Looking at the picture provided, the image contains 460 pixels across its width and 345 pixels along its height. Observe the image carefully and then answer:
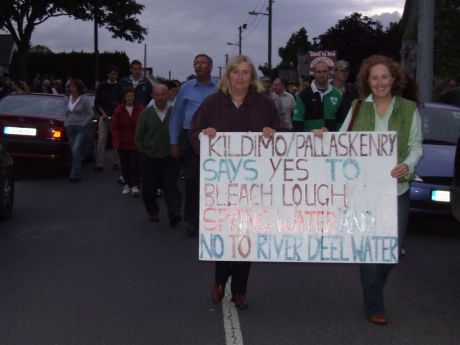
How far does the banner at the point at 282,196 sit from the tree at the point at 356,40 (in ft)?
171

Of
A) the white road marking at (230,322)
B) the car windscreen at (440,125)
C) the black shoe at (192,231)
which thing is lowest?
the white road marking at (230,322)

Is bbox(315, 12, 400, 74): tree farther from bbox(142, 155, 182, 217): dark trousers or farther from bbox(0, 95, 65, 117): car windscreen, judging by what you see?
bbox(142, 155, 182, 217): dark trousers

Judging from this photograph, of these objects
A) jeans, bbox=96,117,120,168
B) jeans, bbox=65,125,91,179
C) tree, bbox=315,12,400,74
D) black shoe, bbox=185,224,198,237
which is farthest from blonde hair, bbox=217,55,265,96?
tree, bbox=315,12,400,74

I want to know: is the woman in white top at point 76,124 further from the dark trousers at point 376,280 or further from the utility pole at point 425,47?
the dark trousers at point 376,280

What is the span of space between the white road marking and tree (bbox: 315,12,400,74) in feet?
170

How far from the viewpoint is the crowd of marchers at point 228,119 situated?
573 centimetres

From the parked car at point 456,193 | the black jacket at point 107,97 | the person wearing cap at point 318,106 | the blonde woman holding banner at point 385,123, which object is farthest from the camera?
the black jacket at point 107,97

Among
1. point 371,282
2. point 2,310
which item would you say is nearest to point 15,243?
point 2,310

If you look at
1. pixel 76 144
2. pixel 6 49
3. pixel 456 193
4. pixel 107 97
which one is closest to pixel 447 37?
pixel 107 97

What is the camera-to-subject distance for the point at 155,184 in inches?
399

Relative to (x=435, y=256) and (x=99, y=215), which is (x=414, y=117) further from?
(x=99, y=215)

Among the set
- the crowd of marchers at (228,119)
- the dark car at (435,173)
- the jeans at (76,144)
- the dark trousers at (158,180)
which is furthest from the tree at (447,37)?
the dark trousers at (158,180)

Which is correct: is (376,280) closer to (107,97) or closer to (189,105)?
(189,105)

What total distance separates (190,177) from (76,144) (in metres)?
6.30
